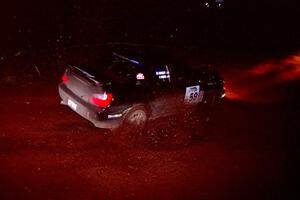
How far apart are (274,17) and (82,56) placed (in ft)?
79.1

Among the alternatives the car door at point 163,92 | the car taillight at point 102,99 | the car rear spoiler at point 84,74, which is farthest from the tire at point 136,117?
the car rear spoiler at point 84,74

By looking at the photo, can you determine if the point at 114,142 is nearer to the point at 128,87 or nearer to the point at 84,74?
the point at 128,87

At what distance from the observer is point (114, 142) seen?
25.3 ft

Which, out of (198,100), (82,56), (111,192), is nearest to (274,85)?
(198,100)

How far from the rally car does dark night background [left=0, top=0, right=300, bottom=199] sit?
761mm

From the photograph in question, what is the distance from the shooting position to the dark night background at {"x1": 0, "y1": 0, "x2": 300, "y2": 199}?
252 inches

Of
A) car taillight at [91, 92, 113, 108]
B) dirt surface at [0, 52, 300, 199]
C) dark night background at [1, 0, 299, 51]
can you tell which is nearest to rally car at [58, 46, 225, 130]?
car taillight at [91, 92, 113, 108]

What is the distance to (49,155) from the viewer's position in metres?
6.82

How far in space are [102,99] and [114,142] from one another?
1131mm

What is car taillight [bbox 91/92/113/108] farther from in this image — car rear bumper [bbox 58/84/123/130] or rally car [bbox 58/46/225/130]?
car rear bumper [bbox 58/84/123/130]

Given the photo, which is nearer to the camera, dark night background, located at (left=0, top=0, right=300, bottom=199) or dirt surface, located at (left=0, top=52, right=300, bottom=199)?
dirt surface, located at (left=0, top=52, right=300, bottom=199)

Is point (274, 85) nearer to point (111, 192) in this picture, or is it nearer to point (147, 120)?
point (147, 120)

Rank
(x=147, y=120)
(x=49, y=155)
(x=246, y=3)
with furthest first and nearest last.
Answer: (x=246, y=3) < (x=147, y=120) < (x=49, y=155)

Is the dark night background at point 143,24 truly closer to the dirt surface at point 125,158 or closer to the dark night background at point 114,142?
the dark night background at point 114,142
